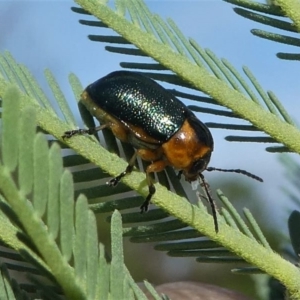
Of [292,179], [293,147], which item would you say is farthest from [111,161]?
[292,179]

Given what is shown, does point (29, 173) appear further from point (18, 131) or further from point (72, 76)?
point (72, 76)

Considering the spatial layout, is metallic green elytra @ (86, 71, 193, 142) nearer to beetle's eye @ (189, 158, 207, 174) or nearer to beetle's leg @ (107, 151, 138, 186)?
beetle's eye @ (189, 158, 207, 174)

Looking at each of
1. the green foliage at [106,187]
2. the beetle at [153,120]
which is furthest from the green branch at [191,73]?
the beetle at [153,120]

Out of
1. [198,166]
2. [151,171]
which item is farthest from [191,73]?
[198,166]

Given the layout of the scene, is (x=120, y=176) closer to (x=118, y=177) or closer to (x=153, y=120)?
(x=118, y=177)

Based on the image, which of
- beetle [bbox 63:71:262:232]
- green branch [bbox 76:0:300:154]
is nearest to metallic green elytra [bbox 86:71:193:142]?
beetle [bbox 63:71:262:232]
